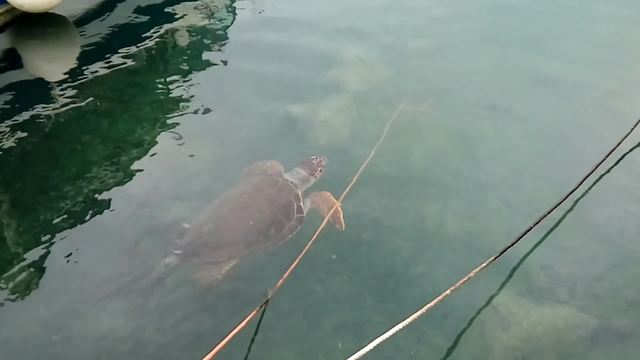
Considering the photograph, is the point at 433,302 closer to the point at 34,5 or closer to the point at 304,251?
the point at 304,251

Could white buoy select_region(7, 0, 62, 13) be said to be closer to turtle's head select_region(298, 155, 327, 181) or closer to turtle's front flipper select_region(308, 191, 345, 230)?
turtle's head select_region(298, 155, 327, 181)

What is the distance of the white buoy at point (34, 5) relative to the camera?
6.55 m

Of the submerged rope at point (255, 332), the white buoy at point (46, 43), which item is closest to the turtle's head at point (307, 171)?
the submerged rope at point (255, 332)

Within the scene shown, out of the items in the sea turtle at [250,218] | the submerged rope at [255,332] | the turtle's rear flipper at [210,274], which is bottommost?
the submerged rope at [255,332]

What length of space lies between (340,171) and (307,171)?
0.34 metres

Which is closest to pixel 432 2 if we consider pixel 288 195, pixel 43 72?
pixel 288 195

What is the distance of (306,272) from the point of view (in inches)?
168

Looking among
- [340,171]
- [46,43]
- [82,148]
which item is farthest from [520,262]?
[46,43]

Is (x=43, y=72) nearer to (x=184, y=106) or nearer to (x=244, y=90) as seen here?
(x=184, y=106)

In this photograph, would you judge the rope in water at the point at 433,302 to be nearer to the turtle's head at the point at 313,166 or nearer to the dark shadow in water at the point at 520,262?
the dark shadow in water at the point at 520,262

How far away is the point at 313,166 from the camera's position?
5074 millimetres

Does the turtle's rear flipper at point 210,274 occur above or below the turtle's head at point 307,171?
below

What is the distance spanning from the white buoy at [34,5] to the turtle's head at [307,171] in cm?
385

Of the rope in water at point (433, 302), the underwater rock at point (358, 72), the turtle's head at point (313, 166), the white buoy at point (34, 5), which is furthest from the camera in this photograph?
the white buoy at point (34, 5)
